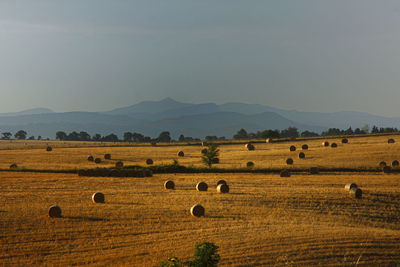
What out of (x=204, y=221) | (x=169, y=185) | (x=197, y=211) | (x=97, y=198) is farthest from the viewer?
(x=169, y=185)

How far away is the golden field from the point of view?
1803cm

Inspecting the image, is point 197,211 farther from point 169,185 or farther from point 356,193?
point 356,193

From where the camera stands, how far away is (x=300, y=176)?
1603 inches

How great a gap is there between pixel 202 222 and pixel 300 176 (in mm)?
20264

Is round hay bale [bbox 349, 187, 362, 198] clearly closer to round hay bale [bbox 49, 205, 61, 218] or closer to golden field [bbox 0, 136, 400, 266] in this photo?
golden field [bbox 0, 136, 400, 266]

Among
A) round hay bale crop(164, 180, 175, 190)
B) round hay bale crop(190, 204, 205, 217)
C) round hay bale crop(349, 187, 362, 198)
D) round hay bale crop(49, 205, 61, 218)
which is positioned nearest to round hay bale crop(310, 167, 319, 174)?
round hay bale crop(349, 187, 362, 198)

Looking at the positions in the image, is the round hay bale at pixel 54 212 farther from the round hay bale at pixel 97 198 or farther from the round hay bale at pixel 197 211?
the round hay bale at pixel 197 211

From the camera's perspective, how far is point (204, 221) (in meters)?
22.9

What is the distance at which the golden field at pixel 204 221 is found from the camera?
18031 millimetres

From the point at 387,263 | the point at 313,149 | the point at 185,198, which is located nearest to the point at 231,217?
the point at 185,198

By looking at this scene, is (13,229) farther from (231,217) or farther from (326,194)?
(326,194)

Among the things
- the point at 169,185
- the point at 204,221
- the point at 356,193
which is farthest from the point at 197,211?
the point at 356,193

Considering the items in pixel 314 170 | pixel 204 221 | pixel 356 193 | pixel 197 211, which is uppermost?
pixel 314 170

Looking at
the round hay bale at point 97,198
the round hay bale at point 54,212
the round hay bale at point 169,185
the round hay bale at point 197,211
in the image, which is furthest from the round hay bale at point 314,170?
the round hay bale at point 54,212
